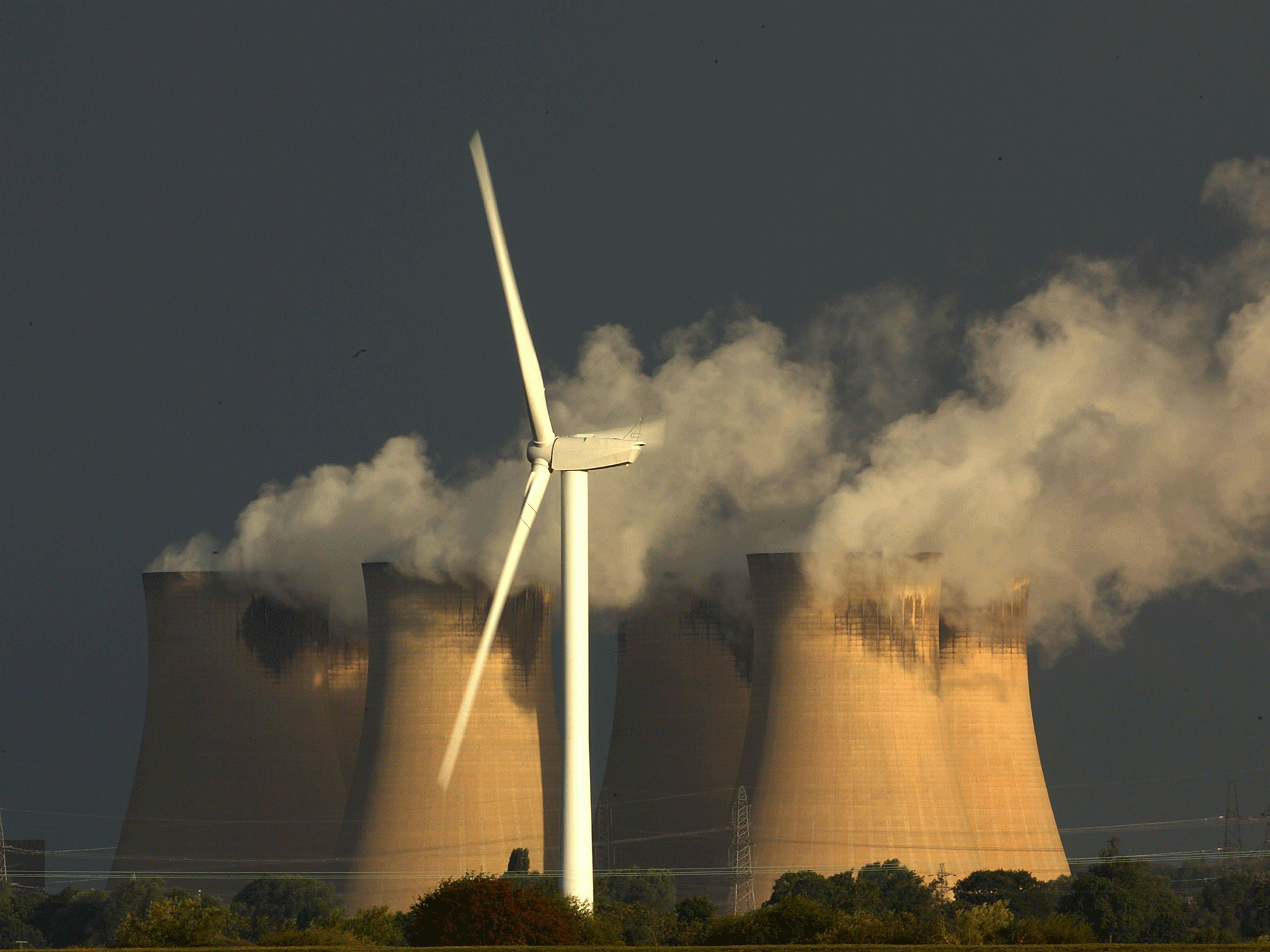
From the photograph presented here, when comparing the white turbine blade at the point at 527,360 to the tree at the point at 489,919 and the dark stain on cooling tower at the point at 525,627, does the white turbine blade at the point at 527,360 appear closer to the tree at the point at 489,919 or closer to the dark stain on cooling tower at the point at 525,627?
the tree at the point at 489,919

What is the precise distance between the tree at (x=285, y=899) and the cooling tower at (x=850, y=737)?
418 inches

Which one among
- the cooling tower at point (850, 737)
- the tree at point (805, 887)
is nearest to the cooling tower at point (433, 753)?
the cooling tower at point (850, 737)

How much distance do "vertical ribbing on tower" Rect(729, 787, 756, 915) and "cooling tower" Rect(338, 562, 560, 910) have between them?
4.69m

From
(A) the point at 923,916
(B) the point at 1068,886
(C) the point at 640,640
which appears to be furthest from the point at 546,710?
(A) the point at 923,916

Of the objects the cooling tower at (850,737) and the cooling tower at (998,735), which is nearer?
the cooling tower at (850,737)

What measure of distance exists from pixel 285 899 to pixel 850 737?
14.5 m

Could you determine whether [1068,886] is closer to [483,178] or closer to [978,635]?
[978,635]

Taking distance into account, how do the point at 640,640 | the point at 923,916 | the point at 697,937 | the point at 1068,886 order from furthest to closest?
the point at 640,640 < the point at 1068,886 < the point at 923,916 < the point at 697,937

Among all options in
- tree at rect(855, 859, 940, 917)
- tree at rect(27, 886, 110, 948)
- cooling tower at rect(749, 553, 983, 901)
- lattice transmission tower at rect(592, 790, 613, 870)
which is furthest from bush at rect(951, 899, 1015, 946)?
tree at rect(27, 886, 110, 948)

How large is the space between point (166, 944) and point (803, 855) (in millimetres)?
18170

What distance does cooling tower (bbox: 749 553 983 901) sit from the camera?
39.2m

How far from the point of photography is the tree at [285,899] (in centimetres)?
4375

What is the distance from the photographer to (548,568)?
45.4 metres

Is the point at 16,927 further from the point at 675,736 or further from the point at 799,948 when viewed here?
the point at 799,948
